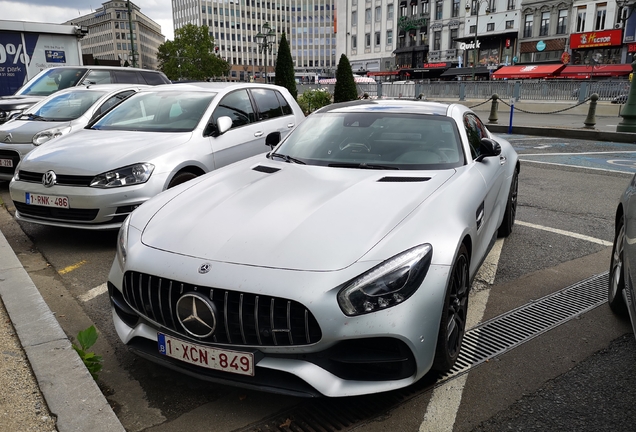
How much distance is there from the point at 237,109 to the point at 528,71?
53.0 metres

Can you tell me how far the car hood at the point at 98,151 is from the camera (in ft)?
16.9

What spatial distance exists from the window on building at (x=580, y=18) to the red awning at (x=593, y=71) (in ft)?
14.0

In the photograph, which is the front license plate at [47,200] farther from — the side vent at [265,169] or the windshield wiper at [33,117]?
the windshield wiper at [33,117]

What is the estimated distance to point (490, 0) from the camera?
206 ft

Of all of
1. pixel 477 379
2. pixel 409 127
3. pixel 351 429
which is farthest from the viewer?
pixel 409 127

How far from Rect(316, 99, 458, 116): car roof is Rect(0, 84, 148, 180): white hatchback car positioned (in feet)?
15.3

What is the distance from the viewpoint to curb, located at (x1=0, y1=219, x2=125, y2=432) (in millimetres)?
2459

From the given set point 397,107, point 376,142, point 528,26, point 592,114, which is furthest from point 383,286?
point 528,26

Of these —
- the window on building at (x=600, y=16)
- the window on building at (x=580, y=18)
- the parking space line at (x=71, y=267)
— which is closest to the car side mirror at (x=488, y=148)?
the parking space line at (x=71, y=267)

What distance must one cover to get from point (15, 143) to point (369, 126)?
19.0 feet

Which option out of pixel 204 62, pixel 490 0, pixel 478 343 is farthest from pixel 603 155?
pixel 204 62

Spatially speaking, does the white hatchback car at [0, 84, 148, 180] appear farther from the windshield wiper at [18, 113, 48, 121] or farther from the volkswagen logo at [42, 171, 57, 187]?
the volkswagen logo at [42, 171, 57, 187]

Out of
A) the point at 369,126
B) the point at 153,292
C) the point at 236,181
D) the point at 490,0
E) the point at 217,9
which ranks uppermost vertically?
the point at 217,9

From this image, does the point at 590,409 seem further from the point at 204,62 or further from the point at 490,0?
the point at 204,62
